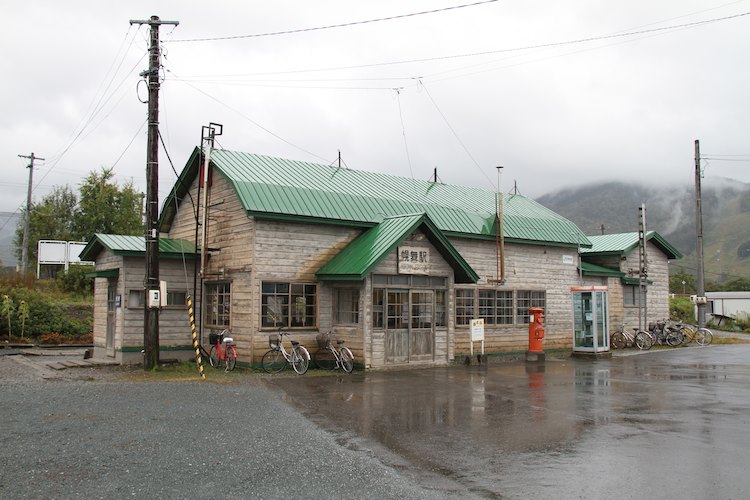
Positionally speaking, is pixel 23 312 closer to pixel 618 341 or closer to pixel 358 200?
Result: pixel 358 200

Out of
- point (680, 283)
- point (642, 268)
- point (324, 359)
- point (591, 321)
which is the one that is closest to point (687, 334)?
point (642, 268)

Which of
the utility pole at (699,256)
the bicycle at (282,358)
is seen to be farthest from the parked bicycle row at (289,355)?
the utility pole at (699,256)

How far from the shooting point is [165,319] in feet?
61.2

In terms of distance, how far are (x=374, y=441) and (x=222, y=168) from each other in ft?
37.5

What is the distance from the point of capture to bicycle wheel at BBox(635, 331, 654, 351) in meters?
26.8

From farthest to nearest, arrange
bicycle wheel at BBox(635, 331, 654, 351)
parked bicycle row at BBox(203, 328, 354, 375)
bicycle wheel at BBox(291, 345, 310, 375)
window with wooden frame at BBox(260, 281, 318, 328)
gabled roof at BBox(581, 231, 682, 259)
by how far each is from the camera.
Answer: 1. gabled roof at BBox(581, 231, 682, 259)
2. bicycle wheel at BBox(635, 331, 654, 351)
3. window with wooden frame at BBox(260, 281, 318, 328)
4. parked bicycle row at BBox(203, 328, 354, 375)
5. bicycle wheel at BBox(291, 345, 310, 375)

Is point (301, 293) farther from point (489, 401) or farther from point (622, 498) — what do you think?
point (622, 498)

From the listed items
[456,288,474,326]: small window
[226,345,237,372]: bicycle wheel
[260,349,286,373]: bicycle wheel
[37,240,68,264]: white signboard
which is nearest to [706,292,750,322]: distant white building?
[456,288,474,326]: small window

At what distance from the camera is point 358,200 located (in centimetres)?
2000

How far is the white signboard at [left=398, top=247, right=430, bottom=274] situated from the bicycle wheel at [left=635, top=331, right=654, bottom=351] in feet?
42.0

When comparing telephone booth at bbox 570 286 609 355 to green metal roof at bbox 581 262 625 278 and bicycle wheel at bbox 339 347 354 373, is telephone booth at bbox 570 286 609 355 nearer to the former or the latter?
green metal roof at bbox 581 262 625 278

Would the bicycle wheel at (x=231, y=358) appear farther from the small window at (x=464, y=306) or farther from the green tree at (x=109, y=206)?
the green tree at (x=109, y=206)

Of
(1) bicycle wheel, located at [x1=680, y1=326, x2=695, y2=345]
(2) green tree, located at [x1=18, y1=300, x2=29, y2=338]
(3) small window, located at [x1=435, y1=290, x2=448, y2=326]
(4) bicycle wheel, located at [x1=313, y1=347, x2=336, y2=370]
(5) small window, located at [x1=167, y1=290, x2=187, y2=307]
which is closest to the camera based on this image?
(4) bicycle wheel, located at [x1=313, y1=347, x2=336, y2=370]

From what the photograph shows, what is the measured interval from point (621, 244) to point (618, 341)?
492cm
